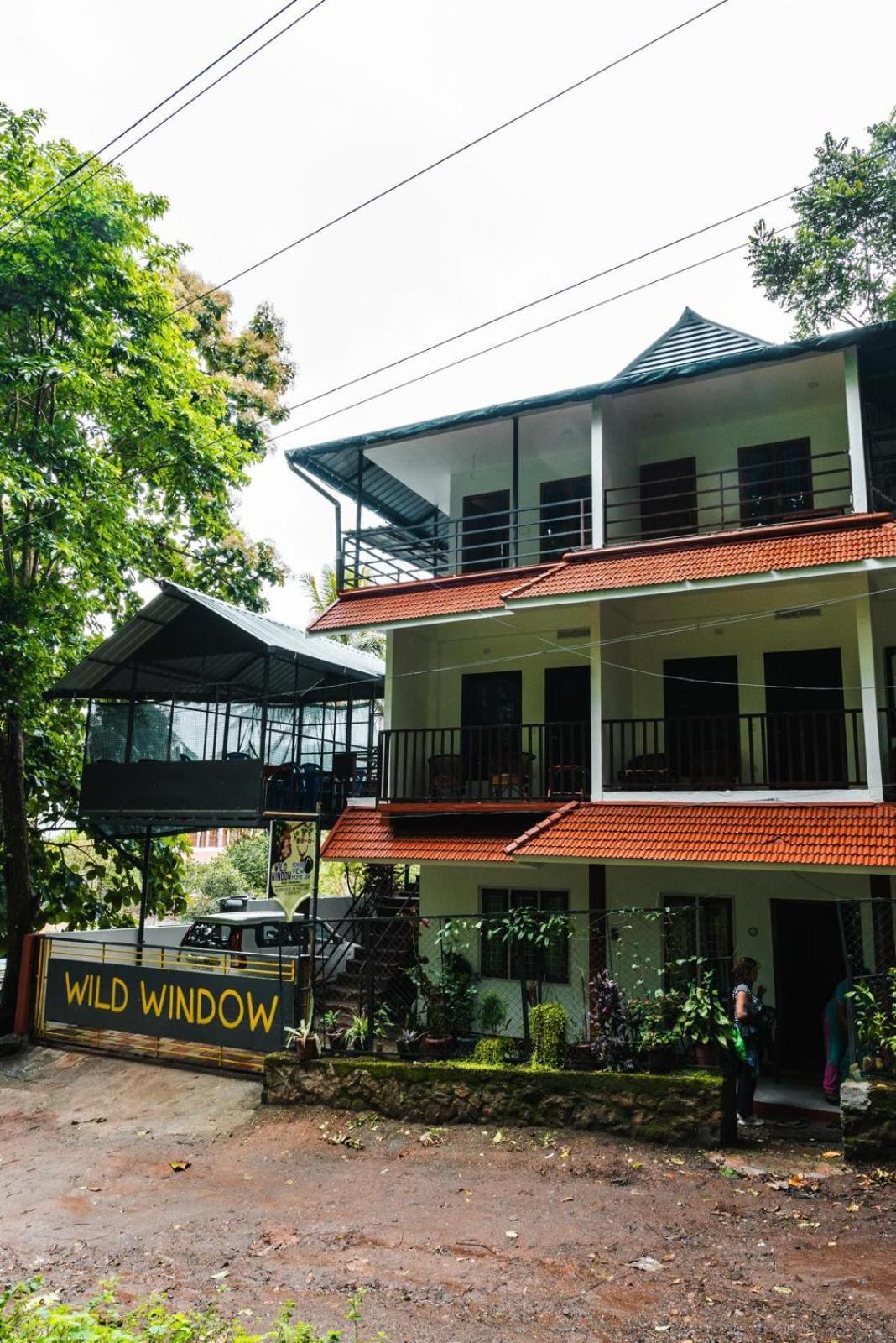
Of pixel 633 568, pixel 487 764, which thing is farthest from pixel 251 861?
pixel 633 568

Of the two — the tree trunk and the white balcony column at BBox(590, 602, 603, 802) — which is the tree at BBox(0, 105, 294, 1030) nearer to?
the tree trunk

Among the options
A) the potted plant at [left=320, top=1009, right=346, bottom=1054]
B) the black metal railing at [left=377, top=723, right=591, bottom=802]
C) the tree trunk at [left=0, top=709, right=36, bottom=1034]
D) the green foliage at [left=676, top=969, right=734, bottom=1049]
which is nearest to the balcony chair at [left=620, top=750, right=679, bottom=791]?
the black metal railing at [left=377, top=723, right=591, bottom=802]

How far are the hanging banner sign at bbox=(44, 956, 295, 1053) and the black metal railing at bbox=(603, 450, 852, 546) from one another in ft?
26.9

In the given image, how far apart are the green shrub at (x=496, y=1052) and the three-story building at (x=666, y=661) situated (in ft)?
5.65

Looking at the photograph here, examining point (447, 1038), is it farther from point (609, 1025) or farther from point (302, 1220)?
point (302, 1220)

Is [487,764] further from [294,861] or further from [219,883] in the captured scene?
[219,883]

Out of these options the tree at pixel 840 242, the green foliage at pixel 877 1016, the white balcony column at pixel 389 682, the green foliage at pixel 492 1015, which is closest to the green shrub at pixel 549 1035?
the green foliage at pixel 492 1015

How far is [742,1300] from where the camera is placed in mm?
5887

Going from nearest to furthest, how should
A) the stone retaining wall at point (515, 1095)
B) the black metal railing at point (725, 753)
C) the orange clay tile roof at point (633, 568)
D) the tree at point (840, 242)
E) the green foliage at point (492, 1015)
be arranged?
the stone retaining wall at point (515, 1095) → the orange clay tile roof at point (633, 568) → the black metal railing at point (725, 753) → the green foliage at point (492, 1015) → the tree at point (840, 242)

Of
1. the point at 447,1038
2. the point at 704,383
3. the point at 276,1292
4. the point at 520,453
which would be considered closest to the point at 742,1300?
the point at 276,1292

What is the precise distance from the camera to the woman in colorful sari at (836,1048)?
10.0 m

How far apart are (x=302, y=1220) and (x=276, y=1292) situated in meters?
1.45

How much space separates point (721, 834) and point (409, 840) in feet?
15.3

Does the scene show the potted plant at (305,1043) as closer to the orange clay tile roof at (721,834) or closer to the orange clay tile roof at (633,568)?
the orange clay tile roof at (721,834)
